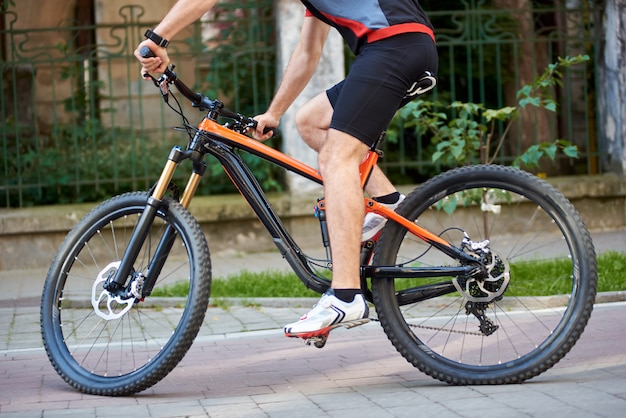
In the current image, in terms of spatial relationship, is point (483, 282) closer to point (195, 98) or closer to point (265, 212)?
point (265, 212)

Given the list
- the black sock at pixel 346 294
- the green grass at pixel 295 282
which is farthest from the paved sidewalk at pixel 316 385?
the green grass at pixel 295 282

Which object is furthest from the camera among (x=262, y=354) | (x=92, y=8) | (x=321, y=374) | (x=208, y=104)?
(x=92, y=8)

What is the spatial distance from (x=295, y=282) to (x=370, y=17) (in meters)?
3.40

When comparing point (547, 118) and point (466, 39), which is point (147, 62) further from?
point (547, 118)

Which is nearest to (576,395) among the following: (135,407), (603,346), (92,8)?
(603,346)

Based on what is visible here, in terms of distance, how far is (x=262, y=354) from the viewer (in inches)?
207

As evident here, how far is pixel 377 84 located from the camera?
416 centimetres

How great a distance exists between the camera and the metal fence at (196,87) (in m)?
9.39

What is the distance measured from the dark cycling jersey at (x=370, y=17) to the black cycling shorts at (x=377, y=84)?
0.03m

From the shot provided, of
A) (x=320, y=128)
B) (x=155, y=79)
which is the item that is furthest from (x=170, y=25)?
(x=320, y=128)

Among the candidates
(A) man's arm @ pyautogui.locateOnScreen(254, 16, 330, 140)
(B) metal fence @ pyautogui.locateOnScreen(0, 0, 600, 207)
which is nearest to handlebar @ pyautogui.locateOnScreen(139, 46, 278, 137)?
(A) man's arm @ pyautogui.locateOnScreen(254, 16, 330, 140)

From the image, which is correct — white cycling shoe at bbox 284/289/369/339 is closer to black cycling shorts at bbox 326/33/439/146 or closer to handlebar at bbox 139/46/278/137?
black cycling shorts at bbox 326/33/439/146

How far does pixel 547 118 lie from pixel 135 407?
741 centimetres

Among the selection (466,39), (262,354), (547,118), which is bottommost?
(262,354)
